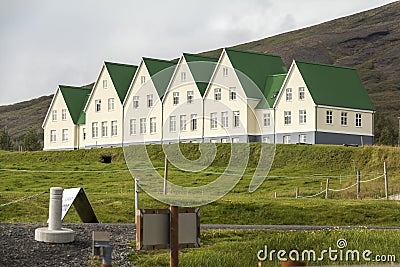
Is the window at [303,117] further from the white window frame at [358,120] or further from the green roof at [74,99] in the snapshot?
the green roof at [74,99]

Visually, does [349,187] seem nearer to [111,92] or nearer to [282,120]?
[282,120]

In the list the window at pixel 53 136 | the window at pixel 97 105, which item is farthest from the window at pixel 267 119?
the window at pixel 53 136

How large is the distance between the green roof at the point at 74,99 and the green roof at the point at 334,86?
24685mm

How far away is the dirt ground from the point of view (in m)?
18.9

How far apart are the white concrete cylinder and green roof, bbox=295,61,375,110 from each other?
162 ft

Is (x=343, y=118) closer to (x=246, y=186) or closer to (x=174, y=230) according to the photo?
(x=246, y=186)

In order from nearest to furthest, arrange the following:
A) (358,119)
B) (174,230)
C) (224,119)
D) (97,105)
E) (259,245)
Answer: (174,230) < (259,245) < (224,119) < (358,119) < (97,105)

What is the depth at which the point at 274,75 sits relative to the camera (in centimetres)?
7362

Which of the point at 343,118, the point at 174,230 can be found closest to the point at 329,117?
the point at 343,118

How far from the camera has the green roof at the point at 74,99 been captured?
283ft

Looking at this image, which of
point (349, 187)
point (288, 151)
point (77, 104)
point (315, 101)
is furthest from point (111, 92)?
point (349, 187)

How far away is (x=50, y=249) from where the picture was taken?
19578 mm

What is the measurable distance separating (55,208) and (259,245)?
184 inches

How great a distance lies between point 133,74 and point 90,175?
1208 inches
